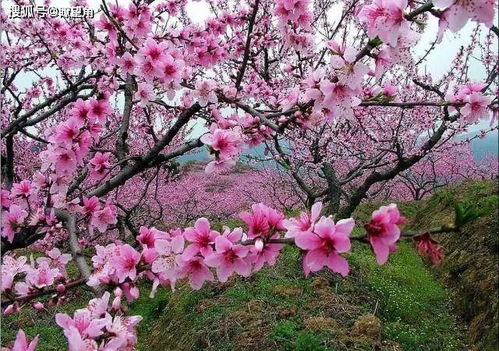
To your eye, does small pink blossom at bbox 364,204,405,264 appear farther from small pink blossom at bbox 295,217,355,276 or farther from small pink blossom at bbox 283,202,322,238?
small pink blossom at bbox 283,202,322,238

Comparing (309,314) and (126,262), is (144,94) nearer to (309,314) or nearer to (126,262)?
(126,262)

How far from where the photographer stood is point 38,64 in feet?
21.4

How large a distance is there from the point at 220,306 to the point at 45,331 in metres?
3.65

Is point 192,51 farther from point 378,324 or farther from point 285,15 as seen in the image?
point 378,324

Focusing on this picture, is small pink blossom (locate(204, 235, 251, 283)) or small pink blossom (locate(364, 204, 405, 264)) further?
small pink blossom (locate(204, 235, 251, 283))

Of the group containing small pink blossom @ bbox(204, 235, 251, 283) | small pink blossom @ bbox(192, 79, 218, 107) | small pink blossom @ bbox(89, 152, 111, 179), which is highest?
small pink blossom @ bbox(192, 79, 218, 107)

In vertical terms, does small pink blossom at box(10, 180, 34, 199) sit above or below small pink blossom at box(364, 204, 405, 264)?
above

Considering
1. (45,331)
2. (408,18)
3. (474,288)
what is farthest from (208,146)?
(45,331)

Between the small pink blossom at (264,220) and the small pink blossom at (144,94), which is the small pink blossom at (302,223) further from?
the small pink blossom at (144,94)

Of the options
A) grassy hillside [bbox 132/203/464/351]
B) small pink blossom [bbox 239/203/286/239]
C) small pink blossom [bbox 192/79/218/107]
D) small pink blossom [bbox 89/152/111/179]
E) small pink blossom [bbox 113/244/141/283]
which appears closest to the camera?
small pink blossom [bbox 239/203/286/239]

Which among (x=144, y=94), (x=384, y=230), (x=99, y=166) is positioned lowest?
(x=384, y=230)

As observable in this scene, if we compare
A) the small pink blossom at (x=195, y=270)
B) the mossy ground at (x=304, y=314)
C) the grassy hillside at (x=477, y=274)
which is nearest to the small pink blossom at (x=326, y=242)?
the small pink blossom at (x=195, y=270)

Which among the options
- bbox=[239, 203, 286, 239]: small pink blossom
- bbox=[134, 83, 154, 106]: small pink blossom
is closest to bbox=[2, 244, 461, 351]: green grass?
bbox=[134, 83, 154, 106]: small pink blossom

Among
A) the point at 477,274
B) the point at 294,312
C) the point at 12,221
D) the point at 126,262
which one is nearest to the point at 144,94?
the point at 12,221
